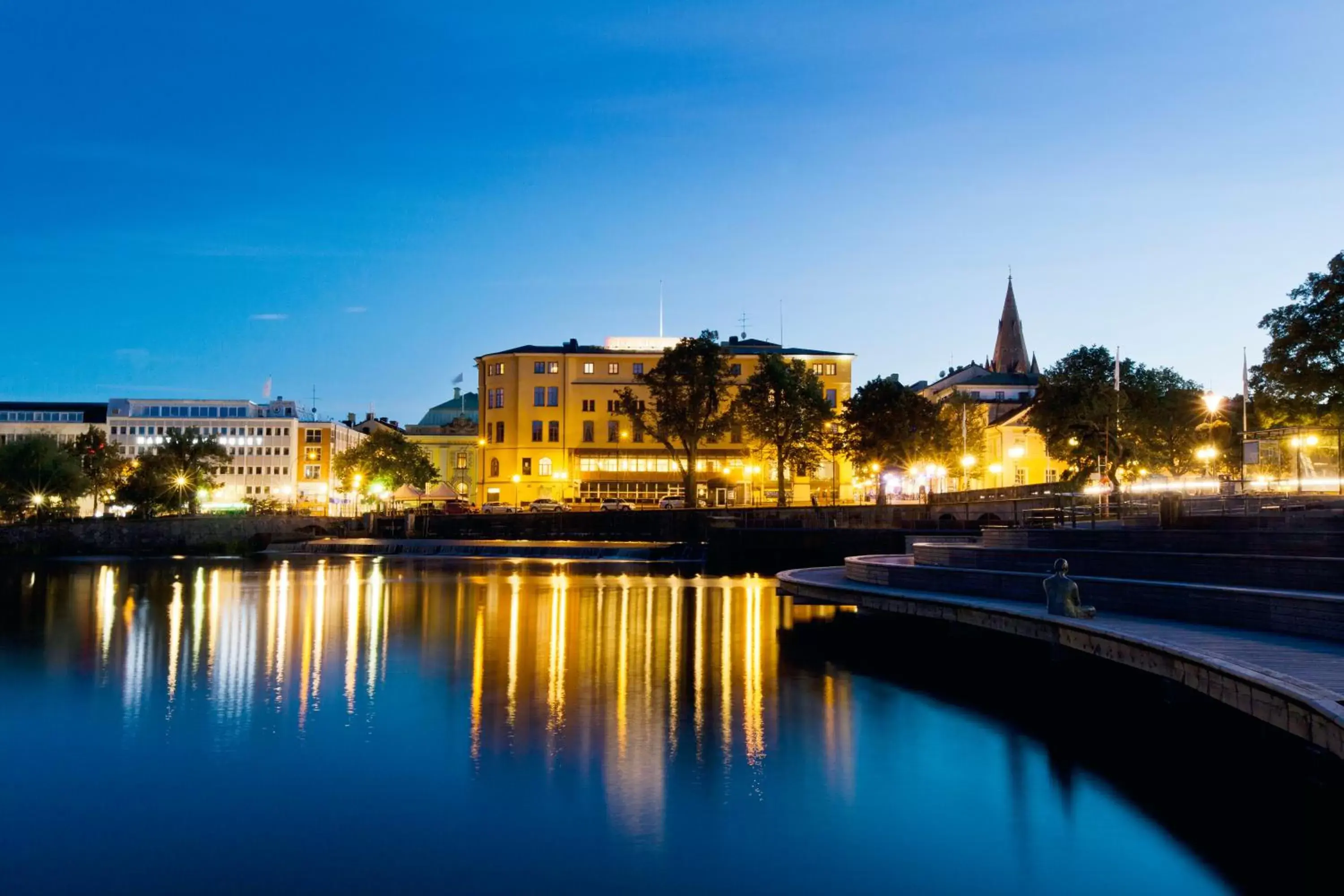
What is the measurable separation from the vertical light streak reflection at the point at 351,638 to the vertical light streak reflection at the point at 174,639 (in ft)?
11.6

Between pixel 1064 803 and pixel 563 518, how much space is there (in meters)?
69.8

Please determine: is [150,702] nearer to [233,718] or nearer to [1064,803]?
[233,718]

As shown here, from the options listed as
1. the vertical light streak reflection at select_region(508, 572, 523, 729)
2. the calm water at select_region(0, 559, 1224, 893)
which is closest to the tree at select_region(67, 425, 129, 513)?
the vertical light streak reflection at select_region(508, 572, 523, 729)

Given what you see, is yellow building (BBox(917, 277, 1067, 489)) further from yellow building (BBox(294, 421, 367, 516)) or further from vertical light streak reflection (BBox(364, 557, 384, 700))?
yellow building (BBox(294, 421, 367, 516))

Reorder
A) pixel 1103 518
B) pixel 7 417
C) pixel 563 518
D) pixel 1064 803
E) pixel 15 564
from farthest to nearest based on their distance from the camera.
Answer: pixel 7 417 → pixel 563 518 → pixel 15 564 → pixel 1103 518 → pixel 1064 803

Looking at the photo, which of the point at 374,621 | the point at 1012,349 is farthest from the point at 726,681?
the point at 1012,349

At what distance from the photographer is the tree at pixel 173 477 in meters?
105

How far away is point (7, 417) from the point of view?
160m

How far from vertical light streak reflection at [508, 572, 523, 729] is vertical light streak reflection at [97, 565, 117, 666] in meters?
10.3

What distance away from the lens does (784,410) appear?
9006cm

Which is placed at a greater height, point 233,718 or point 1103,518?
point 1103,518

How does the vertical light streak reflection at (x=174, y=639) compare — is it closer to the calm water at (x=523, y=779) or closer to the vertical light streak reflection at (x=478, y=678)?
the calm water at (x=523, y=779)

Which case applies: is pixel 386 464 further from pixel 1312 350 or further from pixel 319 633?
pixel 1312 350

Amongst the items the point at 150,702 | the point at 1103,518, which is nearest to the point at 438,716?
the point at 150,702
